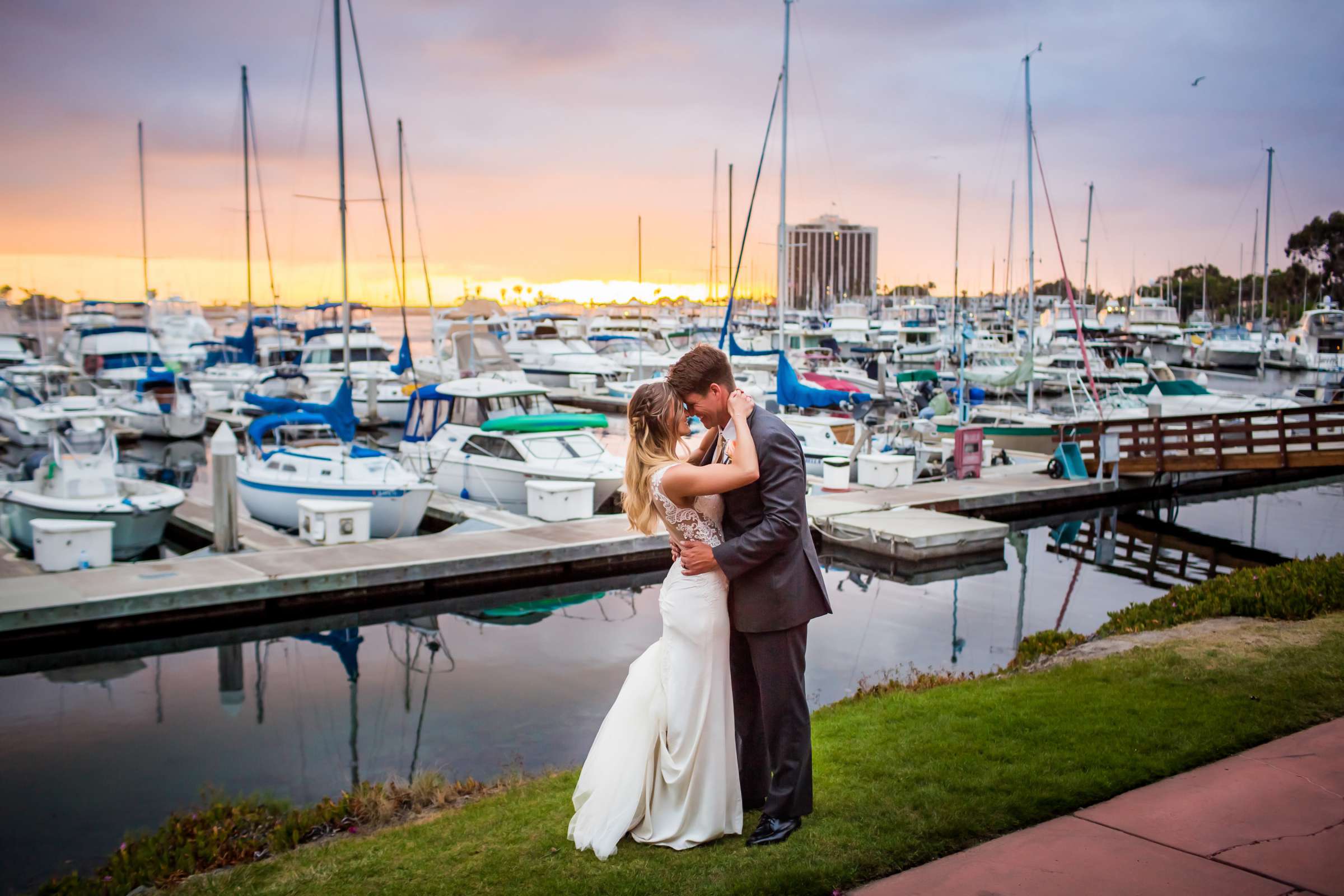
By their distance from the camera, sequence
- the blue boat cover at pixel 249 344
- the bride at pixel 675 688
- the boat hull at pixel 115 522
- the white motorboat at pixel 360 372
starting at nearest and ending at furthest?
the bride at pixel 675 688 → the boat hull at pixel 115 522 → the white motorboat at pixel 360 372 → the blue boat cover at pixel 249 344

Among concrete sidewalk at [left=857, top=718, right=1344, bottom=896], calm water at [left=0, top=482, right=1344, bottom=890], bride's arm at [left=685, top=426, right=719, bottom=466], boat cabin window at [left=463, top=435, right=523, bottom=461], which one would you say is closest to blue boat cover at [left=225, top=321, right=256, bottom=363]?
boat cabin window at [left=463, top=435, right=523, bottom=461]

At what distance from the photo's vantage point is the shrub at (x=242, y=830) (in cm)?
583

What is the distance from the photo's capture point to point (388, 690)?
37.4ft

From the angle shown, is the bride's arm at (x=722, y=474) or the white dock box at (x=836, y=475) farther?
the white dock box at (x=836, y=475)

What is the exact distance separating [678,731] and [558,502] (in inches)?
511

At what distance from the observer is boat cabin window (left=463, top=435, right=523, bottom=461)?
62.8 ft

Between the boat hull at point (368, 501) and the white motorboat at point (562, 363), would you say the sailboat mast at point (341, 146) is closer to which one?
the boat hull at point (368, 501)

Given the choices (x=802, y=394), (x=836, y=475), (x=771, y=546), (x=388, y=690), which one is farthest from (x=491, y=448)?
(x=771, y=546)

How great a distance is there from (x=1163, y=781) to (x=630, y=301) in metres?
61.1

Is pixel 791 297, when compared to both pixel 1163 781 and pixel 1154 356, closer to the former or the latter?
pixel 1154 356

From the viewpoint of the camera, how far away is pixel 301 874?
5.09 meters

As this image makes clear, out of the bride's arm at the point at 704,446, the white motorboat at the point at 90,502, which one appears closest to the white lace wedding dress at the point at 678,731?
the bride's arm at the point at 704,446

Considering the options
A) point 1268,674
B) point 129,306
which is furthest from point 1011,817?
point 129,306

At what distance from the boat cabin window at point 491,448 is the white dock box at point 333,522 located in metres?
3.89
